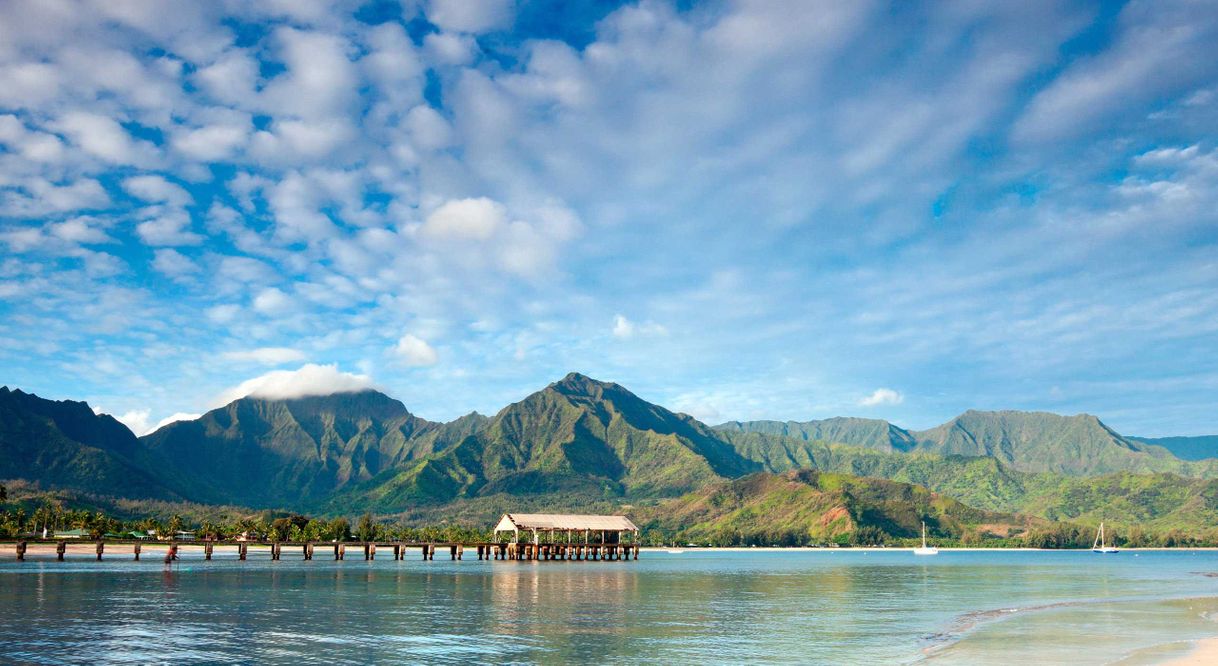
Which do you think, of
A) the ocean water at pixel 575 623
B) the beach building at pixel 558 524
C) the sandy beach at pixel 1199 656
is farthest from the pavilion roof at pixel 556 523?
the sandy beach at pixel 1199 656

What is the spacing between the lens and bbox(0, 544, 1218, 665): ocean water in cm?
4238

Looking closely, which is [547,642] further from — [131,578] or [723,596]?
[131,578]

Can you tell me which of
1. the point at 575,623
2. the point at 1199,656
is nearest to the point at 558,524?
the point at 575,623

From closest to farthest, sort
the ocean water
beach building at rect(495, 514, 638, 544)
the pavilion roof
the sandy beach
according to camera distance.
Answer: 1. the sandy beach
2. the ocean water
3. the pavilion roof
4. beach building at rect(495, 514, 638, 544)

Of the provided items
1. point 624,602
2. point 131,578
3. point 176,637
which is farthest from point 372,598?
point 131,578

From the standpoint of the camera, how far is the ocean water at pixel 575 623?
42.4 meters

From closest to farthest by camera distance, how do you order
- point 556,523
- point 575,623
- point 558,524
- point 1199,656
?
point 1199,656 < point 575,623 < point 558,524 < point 556,523

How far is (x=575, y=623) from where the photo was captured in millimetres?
56875

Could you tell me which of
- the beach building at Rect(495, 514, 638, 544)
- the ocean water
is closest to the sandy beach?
the ocean water

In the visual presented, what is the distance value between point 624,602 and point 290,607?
26.8m

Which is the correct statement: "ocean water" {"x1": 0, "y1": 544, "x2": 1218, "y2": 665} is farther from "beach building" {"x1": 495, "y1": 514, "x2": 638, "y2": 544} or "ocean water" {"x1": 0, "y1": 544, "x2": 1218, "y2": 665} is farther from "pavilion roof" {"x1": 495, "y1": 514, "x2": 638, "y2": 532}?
"beach building" {"x1": 495, "y1": 514, "x2": 638, "y2": 544}

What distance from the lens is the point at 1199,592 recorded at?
95.2 meters

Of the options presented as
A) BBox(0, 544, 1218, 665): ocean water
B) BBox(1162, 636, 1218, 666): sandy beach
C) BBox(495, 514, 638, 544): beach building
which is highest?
BBox(1162, 636, 1218, 666): sandy beach

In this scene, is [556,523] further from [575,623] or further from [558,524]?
[575,623]
